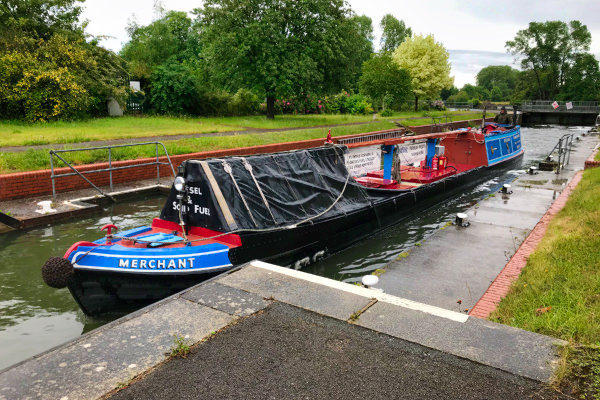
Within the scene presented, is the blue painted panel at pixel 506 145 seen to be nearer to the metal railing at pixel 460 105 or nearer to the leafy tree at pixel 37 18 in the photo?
the leafy tree at pixel 37 18

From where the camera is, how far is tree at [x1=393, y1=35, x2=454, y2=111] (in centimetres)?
5297

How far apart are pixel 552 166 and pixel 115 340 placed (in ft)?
64.7

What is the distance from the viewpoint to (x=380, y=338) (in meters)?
4.14

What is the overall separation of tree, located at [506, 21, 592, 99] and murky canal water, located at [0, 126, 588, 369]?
7449 cm

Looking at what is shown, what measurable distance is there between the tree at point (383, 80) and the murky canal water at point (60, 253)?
26277 mm

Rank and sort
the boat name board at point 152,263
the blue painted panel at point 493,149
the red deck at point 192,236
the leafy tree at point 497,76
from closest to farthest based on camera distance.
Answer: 1. the boat name board at point 152,263
2. the red deck at point 192,236
3. the blue painted panel at point 493,149
4. the leafy tree at point 497,76

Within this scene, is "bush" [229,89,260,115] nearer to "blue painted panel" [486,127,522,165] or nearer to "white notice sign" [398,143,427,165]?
"blue painted panel" [486,127,522,165]

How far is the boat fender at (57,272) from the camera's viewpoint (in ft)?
19.5

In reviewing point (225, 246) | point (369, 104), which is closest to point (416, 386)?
point (225, 246)

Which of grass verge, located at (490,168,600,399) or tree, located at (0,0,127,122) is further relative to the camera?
tree, located at (0,0,127,122)

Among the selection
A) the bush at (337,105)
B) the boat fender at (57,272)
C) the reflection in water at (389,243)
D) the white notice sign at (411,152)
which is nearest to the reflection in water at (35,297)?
the boat fender at (57,272)

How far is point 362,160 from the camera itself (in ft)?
35.3

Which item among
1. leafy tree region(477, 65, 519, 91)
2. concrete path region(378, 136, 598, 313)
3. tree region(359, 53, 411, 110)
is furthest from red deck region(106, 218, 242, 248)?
leafy tree region(477, 65, 519, 91)

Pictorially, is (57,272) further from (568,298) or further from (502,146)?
(502,146)
